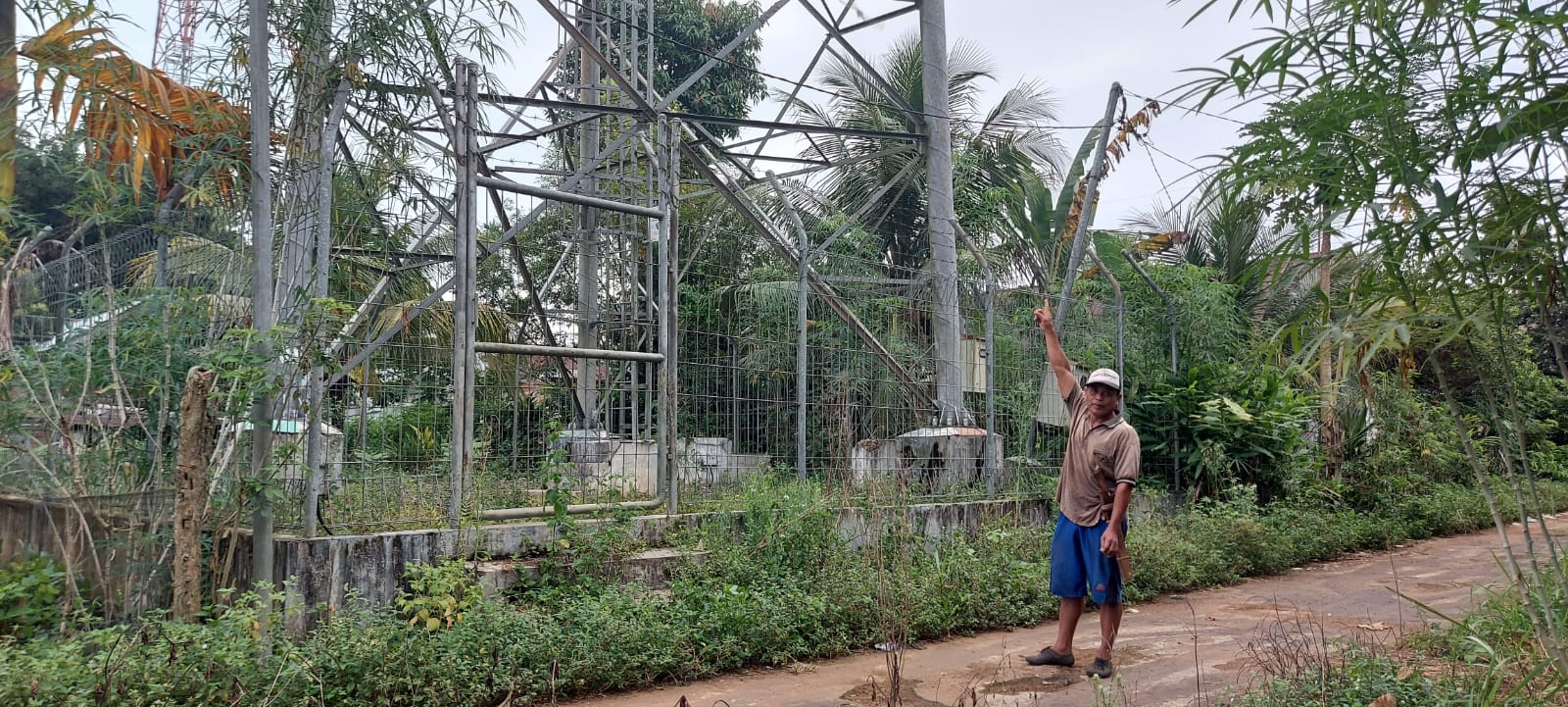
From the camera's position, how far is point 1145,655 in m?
6.34

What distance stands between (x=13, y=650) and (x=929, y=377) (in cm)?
692

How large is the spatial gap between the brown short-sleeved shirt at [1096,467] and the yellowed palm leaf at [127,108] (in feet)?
15.7

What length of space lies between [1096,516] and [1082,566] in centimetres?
30

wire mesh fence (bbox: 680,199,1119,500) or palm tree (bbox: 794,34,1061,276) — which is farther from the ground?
palm tree (bbox: 794,34,1061,276)

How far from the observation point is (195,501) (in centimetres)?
500

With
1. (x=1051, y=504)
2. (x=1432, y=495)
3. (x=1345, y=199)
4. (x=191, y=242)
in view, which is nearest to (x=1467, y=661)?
(x=1345, y=199)

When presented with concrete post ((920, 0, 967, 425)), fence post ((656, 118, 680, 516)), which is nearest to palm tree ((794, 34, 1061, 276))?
concrete post ((920, 0, 967, 425))

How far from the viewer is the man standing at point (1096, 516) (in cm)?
578

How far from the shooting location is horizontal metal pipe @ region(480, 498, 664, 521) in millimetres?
6574

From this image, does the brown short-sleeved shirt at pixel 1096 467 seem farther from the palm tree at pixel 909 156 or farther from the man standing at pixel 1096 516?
the palm tree at pixel 909 156

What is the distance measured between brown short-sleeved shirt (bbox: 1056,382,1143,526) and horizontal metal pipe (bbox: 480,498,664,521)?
283cm

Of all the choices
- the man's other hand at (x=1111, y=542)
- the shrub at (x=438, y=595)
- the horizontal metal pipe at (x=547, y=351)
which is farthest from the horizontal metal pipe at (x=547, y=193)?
the man's other hand at (x=1111, y=542)

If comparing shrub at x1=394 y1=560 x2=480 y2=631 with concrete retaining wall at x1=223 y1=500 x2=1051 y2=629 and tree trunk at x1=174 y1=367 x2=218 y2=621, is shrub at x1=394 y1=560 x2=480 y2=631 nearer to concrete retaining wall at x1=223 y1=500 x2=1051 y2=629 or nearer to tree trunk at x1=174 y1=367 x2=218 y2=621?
concrete retaining wall at x1=223 y1=500 x2=1051 y2=629

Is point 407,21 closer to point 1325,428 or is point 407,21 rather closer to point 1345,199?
point 1345,199
